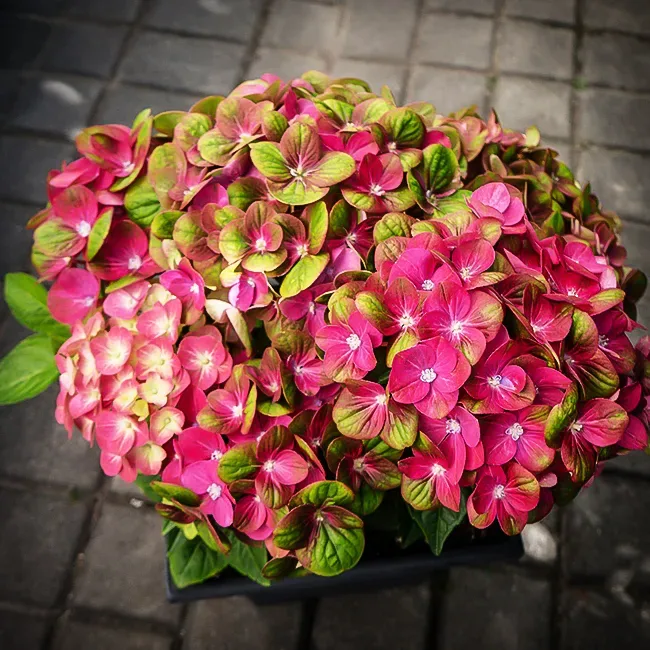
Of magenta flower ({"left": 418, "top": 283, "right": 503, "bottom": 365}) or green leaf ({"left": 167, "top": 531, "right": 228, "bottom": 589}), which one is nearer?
magenta flower ({"left": 418, "top": 283, "right": 503, "bottom": 365})

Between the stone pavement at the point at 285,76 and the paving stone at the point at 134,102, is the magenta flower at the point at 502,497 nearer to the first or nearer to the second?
the stone pavement at the point at 285,76

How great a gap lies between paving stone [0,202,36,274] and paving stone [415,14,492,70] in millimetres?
1030

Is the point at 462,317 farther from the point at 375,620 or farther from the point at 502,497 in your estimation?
the point at 375,620

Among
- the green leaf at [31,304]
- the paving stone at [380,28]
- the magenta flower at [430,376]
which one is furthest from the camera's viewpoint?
the paving stone at [380,28]

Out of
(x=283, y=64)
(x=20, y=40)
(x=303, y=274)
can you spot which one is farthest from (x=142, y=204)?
(x=20, y=40)

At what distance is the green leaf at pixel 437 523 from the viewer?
0.71 m

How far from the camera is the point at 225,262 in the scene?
27.3 inches

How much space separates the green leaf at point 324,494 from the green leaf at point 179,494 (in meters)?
0.10

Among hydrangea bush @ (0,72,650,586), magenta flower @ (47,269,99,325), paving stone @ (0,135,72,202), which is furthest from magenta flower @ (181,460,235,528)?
paving stone @ (0,135,72,202)

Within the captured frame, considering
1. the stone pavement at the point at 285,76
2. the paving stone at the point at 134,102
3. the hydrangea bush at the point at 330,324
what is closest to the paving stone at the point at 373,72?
the stone pavement at the point at 285,76

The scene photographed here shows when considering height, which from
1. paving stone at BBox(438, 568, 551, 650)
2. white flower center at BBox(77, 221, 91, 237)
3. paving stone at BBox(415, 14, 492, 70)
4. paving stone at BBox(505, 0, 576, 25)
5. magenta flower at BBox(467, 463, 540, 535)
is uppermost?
white flower center at BBox(77, 221, 91, 237)

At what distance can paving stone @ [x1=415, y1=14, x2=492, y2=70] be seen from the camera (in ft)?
5.83

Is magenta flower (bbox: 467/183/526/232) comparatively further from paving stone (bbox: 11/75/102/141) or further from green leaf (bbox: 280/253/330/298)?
paving stone (bbox: 11/75/102/141)

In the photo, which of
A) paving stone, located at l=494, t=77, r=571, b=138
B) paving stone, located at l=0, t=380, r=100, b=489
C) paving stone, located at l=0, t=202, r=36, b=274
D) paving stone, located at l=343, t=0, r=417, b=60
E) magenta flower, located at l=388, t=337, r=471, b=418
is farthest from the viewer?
paving stone, located at l=343, t=0, r=417, b=60
